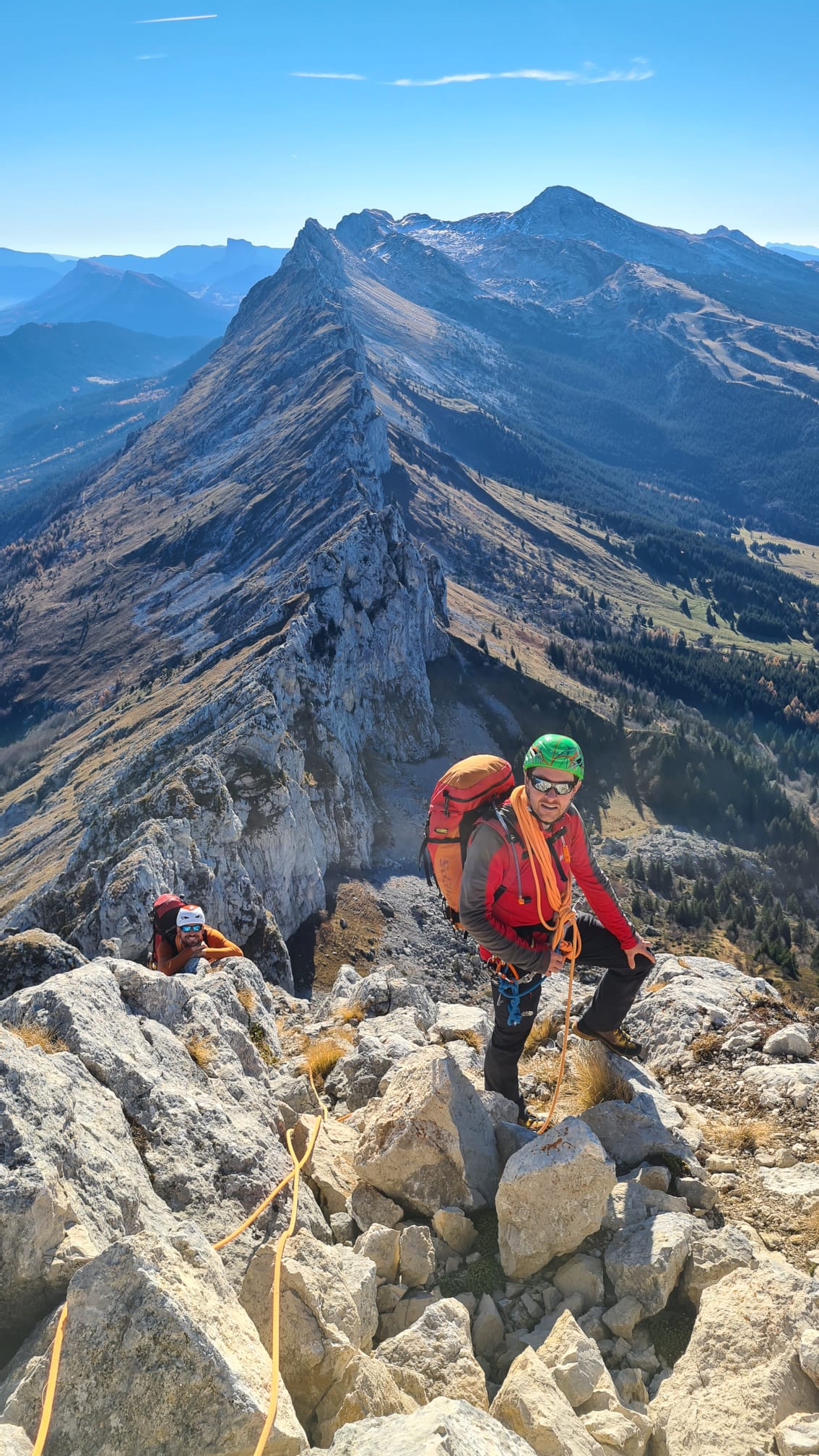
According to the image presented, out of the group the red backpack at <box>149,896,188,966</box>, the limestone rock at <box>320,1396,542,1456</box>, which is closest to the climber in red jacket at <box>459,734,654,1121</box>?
the limestone rock at <box>320,1396,542,1456</box>

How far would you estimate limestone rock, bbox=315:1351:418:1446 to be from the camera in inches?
247

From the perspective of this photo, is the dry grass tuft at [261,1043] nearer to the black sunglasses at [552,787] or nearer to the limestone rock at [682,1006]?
the limestone rock at [682,1006]

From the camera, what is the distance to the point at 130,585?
650 ft

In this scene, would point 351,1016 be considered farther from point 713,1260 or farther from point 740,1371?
point 740,1371

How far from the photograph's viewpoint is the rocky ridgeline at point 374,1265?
559 centimetres

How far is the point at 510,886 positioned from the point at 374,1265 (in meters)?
4.73

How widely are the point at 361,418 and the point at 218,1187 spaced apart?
202 m

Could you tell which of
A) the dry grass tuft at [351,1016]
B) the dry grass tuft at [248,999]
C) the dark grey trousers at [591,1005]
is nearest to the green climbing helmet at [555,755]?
the dark grey trousers at [591,1005]

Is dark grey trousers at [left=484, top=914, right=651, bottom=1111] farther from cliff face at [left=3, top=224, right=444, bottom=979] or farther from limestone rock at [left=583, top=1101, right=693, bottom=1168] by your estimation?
cliff face at [left=3, top=224, right=444, bottom=979]

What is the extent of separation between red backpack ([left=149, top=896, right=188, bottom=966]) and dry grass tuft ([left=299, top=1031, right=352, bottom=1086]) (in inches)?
160

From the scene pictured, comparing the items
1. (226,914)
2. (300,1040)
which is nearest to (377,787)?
(226,914)

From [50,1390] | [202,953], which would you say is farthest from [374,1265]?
[202,953]

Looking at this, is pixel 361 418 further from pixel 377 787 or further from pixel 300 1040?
pixel 300 1040

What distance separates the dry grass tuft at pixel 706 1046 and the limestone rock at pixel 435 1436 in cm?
936
